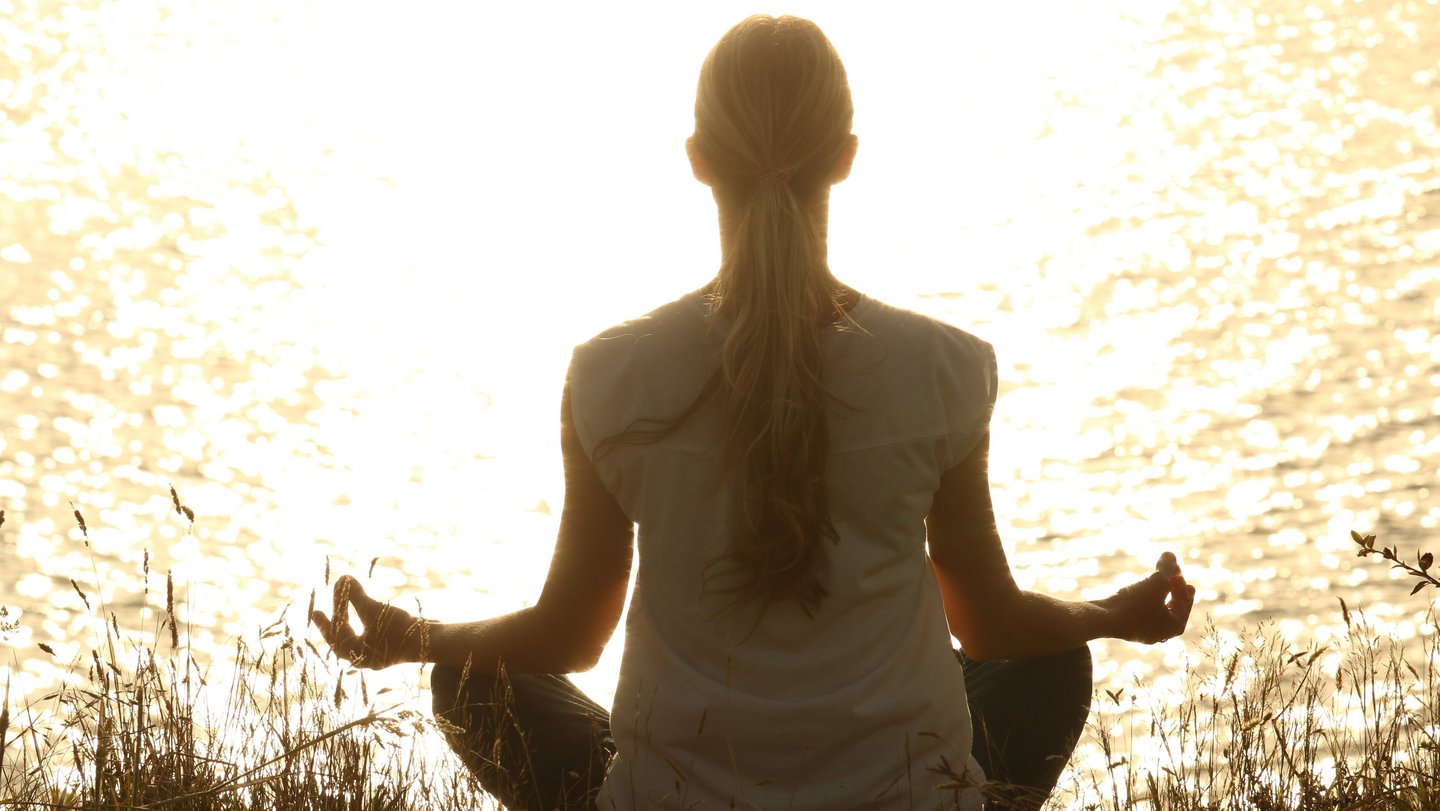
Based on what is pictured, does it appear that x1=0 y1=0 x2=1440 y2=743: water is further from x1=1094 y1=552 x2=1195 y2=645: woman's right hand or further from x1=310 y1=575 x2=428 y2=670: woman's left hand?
x1=1094 y1=552 x2=1195 y2=645: woman's right hand

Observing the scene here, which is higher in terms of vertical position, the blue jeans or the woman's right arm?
the woman's right arm

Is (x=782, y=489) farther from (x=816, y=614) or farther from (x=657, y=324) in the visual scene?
(x=657, y=324)

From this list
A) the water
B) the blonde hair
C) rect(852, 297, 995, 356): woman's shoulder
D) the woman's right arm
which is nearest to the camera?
the blonde hair

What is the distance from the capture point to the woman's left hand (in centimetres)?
297

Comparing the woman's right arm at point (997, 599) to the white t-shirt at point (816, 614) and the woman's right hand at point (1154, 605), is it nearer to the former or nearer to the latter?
the woman's right hand at point (1154, 605)

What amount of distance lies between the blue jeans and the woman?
30 centimetres

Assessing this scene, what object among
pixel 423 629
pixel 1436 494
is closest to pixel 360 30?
pixel 1436 494

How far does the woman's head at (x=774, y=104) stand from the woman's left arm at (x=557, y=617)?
1.50ft

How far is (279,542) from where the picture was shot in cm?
1261

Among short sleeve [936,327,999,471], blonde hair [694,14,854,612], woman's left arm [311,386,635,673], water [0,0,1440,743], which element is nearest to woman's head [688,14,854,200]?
blonde hair [694,14,854,612]

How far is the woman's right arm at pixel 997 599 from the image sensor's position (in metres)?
2.76

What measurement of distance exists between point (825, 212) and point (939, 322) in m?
0.27

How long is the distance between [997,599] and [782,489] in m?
0.51

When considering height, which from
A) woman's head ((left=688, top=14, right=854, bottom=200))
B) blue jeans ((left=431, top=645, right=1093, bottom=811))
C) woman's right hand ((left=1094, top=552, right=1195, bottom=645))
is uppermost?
woman's head ((left=688, top=14, right=854, bottom=200))
